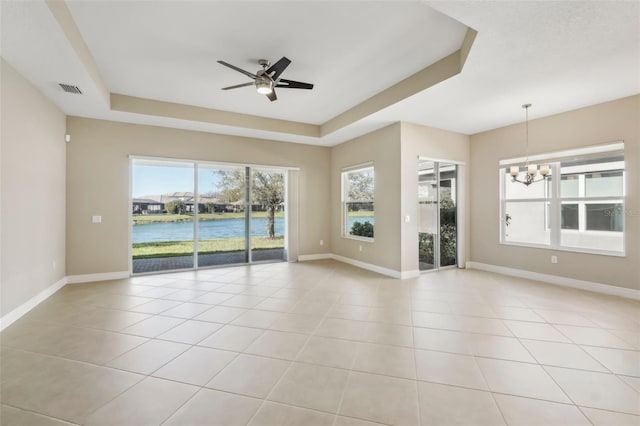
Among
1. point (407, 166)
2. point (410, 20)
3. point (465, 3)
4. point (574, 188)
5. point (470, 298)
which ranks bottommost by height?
point (470, 298)

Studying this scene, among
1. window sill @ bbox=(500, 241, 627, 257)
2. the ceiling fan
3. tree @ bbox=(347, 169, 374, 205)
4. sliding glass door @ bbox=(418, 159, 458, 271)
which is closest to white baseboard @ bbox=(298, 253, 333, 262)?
tree @ bbox=(347, 169, 374, 205)

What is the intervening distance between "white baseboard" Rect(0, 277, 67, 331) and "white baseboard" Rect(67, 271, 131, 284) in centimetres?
17

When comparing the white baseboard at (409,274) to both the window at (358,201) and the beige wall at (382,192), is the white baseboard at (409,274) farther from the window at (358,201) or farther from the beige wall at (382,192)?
the window at (358,201)

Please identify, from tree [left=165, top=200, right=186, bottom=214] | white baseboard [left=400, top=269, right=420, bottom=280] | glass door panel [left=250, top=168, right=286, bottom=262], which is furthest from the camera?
glass door panel [left=250, top=168, right=286, bottom=262]

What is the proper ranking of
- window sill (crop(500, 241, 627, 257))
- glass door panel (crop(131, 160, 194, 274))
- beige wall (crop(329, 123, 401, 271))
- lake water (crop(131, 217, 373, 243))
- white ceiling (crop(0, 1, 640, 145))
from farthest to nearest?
1. lake water (crop(131, 217, 373, 243))
2. glass door panel (crop(131, 160, 194, 274))
3. beige wall (crop(329, 123, 401, 271))
4. window sill (crop(500, 241, 627, 257))
5. white ceiling (crop(0, 1, 640, 145))

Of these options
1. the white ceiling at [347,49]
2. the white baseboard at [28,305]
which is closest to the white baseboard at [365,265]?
the white ceiling at [347,49]

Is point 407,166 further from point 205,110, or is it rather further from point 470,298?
point 205,110

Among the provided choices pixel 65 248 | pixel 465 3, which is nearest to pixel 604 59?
pixel 465 3

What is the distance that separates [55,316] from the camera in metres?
3.23

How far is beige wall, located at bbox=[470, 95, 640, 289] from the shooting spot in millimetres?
3912

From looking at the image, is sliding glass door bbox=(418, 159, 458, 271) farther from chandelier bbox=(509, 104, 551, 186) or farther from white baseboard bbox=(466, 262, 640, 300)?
chandelier bbox=(509, 104, 551, 186)

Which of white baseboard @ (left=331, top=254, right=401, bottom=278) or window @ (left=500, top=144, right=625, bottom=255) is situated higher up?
window @ (left=500, top=144, right=625, bottom=255)

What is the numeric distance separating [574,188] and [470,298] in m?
2.73

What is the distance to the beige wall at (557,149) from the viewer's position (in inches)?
154
